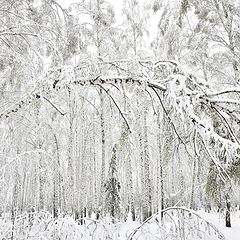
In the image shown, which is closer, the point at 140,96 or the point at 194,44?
the point at 140,96

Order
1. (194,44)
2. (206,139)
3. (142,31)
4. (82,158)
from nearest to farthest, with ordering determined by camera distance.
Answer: (206,139) → (194,44) → (142,31) → (82,158)

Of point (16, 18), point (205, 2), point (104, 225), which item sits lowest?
point (104, 225)

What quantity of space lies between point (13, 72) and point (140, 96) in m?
2.64

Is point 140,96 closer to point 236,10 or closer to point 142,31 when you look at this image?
point 236,10

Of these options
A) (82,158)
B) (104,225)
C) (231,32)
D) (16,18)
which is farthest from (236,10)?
(82,158)

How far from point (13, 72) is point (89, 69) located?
2.41m

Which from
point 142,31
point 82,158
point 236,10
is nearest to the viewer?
point 236,10

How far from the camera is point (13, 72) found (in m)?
4.66

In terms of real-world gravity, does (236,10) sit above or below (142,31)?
below

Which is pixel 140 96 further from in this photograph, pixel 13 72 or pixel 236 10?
pixel 236 10

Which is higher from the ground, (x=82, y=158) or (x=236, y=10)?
(x=236, y=10)

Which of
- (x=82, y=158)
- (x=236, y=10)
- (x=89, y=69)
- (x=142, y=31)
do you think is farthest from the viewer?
(x=82, y=158)

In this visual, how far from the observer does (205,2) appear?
8789 millimetres

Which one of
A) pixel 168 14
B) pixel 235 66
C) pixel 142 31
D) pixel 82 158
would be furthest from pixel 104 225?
pixel 82 158
